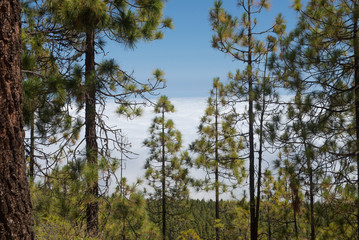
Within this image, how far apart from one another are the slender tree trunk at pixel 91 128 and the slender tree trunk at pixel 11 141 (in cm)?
270

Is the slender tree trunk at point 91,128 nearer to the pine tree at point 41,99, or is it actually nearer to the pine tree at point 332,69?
the pine tree at point 41,99

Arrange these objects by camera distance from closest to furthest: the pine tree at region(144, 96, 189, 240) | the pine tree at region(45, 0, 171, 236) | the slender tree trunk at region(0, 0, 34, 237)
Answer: the slender tree trunk at region(0, 0, 34, 237), the pine tree at region(45, 0, 171, 236), the pine tree at region(144, 96, 189, 240)

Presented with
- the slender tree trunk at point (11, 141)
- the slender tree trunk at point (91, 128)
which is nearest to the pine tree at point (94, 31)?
the slender tree trunk at point (91, 128)

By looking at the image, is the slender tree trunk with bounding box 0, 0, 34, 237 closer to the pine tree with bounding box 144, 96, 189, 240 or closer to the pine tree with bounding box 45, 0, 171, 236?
the pine tree with bounding box 45, 0, 171, 236

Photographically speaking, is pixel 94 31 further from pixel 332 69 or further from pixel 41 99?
pixel 332 69

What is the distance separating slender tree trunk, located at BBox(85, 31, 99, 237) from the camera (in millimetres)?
5633

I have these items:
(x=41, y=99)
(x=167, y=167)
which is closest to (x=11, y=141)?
(x=41, y=99)

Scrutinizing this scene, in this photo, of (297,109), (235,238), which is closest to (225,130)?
(235,238)

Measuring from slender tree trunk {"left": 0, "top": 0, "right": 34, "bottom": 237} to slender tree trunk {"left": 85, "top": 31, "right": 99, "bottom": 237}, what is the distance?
2702 mm

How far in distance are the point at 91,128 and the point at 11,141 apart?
334 centimetres

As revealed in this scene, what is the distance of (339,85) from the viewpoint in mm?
6395

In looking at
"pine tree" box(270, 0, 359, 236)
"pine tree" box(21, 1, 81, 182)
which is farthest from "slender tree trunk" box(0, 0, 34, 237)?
"pine tree" box(270, 0, 359, 236)

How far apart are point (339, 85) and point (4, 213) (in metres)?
6.16

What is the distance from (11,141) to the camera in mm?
2699
